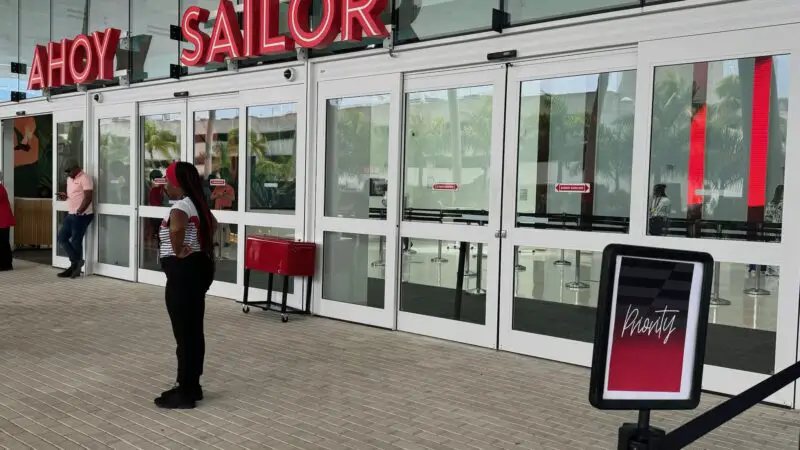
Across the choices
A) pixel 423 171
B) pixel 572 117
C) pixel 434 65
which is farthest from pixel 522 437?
pixel 434 65

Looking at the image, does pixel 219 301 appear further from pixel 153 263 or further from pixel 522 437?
pixel 522 437

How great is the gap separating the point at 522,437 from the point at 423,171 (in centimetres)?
350

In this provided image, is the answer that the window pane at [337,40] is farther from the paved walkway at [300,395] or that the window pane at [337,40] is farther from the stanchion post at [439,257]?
the paved walkway at [300,395]

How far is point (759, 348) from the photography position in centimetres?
518

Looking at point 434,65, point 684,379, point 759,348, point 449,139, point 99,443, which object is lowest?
point 99,443

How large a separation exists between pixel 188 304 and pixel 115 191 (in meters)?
7.07

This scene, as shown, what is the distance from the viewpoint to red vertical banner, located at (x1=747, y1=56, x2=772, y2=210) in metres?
5.12

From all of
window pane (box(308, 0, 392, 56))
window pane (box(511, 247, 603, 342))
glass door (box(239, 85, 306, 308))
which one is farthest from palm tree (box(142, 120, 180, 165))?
window pane (box(511, 247, 603, 342))

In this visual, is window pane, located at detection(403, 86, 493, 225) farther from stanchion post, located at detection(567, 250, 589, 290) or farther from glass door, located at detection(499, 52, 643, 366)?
stanchion post, located at detection(567, 250, 589, 290)

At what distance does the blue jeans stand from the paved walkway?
3.44 meters

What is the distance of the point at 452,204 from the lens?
274 inches

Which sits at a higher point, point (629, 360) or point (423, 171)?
point (423, 171)

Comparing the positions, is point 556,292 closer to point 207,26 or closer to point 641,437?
point 641,437

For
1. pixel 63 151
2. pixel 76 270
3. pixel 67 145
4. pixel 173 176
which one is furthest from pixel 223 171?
pixel 173 176
